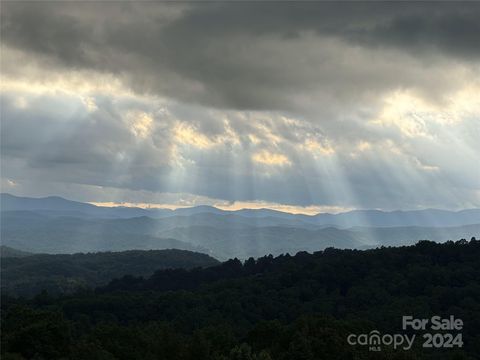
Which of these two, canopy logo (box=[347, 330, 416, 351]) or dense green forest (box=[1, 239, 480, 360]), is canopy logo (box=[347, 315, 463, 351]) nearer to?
canopy logo (box=[347, 330, 416, 351])

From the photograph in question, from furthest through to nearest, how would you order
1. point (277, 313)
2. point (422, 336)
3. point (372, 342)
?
point (277, 313)
point (422, 336)
point (372, 342)

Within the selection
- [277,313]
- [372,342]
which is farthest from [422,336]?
[277,313]

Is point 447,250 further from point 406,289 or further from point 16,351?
point 16,351

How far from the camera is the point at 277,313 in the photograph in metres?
148

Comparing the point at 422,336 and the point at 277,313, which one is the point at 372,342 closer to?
the point at 422,336

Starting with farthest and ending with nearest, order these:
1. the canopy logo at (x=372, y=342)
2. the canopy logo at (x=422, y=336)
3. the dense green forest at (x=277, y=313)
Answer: the canopy logo at (x=422, y=336) → the dense green forest at (x=277, y=313) → the canopy logo at (x=372, y=342)

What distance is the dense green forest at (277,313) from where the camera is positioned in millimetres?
70188

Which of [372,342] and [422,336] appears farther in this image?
[422,336]

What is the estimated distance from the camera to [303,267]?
194 meters

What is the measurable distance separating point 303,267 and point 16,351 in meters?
137

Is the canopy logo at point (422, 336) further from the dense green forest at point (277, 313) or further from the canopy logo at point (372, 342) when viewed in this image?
the dense green forest at point (277, 313)

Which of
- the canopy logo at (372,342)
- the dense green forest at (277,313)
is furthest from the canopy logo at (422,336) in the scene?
the dense green forest at (277,313)

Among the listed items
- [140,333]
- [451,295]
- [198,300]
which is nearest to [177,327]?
[198,300]

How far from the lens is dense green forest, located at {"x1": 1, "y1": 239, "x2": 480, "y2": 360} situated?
70188 millimetres
